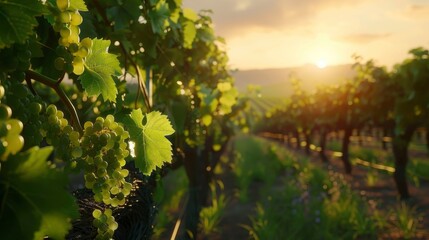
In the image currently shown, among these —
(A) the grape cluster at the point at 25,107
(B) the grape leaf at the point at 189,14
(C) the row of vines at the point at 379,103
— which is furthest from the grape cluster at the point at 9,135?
(C) the row of vines at the point at 379,103

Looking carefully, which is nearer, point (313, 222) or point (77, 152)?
point (77, 152)

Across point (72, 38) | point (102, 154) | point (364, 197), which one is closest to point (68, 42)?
point (72, 38)

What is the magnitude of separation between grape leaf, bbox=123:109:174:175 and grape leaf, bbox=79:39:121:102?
0.19m

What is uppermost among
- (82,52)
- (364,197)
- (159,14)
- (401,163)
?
(159,14)

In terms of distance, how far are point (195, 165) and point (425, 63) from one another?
12.0 feet

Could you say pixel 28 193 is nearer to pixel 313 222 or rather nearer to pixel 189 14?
pixel 189 14

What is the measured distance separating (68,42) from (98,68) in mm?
171

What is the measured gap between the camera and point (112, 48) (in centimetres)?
235

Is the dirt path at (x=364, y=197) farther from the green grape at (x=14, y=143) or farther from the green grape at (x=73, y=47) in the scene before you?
the green grape at (x=14, y=143)

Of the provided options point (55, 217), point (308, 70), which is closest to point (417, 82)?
point (55, 217)

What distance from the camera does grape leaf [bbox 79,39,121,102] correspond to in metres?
1.06

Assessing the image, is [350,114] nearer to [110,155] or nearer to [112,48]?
[112,48]

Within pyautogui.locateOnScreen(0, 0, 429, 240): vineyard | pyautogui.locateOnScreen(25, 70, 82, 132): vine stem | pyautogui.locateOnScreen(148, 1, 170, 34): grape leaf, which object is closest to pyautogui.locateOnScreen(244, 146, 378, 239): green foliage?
pyautogui.locateOnScreen(0, 0, 429, 240): vineyard

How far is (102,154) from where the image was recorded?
96 cm
